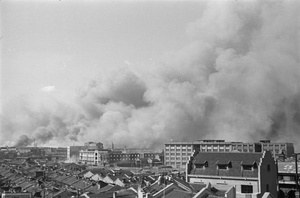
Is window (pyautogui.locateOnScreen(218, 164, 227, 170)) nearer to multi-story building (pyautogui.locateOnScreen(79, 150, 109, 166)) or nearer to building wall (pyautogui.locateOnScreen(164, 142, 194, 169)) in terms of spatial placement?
building wall (pyautogui.locateOnScreen(164, 142, 194, 169))

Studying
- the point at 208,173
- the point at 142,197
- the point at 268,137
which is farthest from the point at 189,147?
the point at 142,197

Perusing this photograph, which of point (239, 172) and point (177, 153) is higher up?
point (177, 153)

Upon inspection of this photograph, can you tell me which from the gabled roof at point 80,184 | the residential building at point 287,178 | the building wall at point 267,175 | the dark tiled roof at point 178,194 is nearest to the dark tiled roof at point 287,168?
the residential building at point 287,178

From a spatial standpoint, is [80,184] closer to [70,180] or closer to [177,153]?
[70,180]

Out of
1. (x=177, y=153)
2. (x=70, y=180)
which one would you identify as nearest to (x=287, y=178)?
(x=70, y=180)

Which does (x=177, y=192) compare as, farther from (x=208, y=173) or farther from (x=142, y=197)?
(x=208, y=173)

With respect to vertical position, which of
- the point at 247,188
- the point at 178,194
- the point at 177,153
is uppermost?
the point at 177,153

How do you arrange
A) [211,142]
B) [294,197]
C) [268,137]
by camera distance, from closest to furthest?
[294,197] → [211,142] → [268,137]
